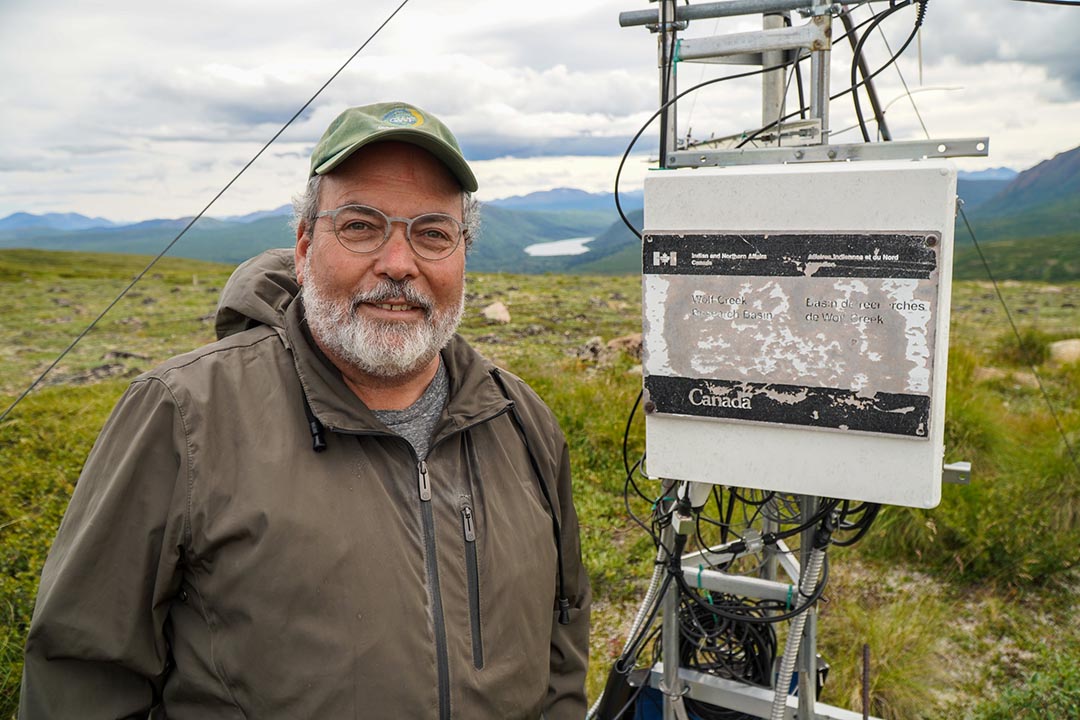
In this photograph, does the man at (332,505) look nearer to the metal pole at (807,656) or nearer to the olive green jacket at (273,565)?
the olive green jacket at (273,565)

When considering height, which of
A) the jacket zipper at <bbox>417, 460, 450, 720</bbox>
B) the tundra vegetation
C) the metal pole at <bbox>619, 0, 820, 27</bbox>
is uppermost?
the metal pole at <bbox>619, 0, 820, 27</bbox>

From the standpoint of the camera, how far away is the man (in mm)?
1608

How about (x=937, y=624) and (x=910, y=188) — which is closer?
(x=910, y=188)

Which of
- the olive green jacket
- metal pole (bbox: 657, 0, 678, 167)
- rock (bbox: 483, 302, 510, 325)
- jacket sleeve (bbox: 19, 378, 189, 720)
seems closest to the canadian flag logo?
metal pole (bbox: 657, 0, 678, 167)

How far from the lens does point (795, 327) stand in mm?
1966

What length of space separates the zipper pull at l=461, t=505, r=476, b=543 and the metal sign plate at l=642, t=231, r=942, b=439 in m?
0.62

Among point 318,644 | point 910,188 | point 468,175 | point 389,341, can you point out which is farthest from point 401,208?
point 910,188

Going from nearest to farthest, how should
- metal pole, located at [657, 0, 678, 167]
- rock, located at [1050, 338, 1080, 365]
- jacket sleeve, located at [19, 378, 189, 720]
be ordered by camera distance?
jacket sleeve, located at [19, 378, 189, 720]
metal pole, located at [657, 0, 678, 167]
rock, located at [1050, 338, 1080, 365]

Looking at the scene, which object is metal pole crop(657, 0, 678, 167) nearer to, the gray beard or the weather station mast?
the weather station mast

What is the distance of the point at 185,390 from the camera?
1.70 m

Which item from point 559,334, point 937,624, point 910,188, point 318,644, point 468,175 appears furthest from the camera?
point 559,334

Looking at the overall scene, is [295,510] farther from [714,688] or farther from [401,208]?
[714,688]

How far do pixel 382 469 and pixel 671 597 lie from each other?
1.28 m

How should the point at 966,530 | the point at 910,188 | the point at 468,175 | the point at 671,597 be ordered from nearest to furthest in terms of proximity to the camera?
the point at 910,188 < the point at 468,175 < the point at 671,597 < the point at 966,530
